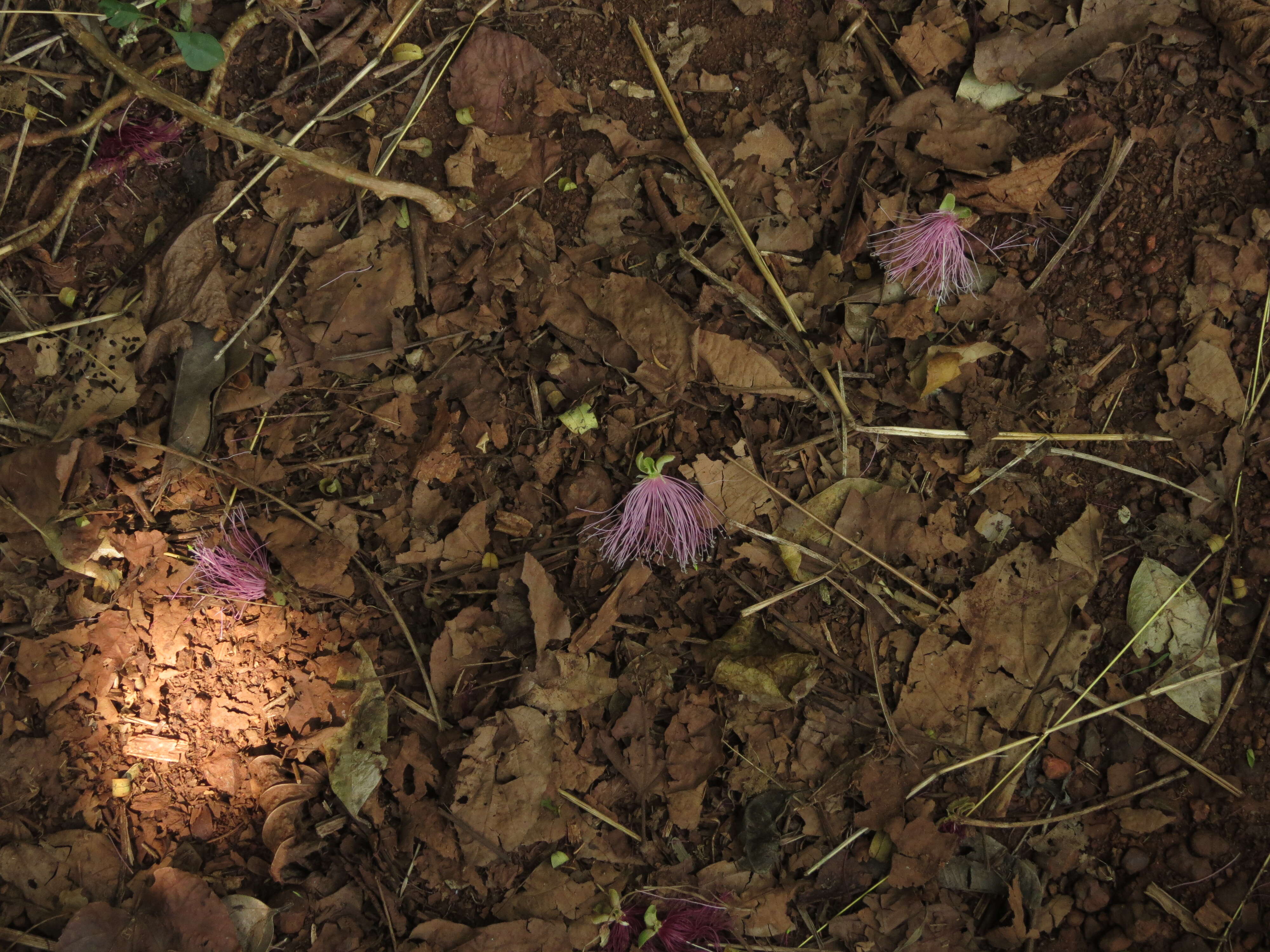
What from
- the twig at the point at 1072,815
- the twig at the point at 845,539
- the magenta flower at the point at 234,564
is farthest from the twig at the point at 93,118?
the twig at the point at 1072,815

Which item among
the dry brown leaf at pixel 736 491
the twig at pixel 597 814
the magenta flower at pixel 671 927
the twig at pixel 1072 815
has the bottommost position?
the magenta flower at pixel 671 927

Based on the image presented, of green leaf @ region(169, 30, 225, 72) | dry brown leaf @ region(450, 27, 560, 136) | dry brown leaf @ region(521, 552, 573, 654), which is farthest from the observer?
dry brown leaf @ region(450, 27, 560, 136)

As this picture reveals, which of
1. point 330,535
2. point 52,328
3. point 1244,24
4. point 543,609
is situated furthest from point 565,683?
point 1244,24

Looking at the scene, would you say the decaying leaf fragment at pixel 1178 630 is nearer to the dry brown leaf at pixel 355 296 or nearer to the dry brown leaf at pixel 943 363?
the dry brown leaf at pixel 943 363

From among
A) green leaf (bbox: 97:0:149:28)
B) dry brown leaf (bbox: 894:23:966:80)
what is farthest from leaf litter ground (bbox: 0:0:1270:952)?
green leaf (bbox: 97:0:149:28)

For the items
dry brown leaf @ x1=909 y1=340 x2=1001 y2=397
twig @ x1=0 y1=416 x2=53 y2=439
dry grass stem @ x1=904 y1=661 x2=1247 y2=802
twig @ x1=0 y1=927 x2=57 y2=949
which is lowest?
twig @ x1=0 y1=927 x2=57 y2=949

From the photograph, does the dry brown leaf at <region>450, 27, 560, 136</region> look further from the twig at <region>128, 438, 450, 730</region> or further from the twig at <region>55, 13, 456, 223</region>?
the twig at <region>128, 438, 450, 730</region>

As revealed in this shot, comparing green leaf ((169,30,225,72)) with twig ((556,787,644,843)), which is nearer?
green leaf ((169,30,225,72))
